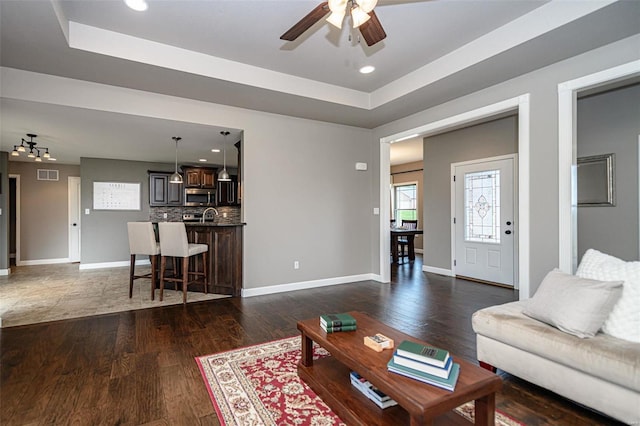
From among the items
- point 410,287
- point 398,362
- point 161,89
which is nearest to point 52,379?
point 398,362

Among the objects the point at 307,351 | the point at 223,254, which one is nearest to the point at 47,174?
the point at 223,254

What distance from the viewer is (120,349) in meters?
2.68

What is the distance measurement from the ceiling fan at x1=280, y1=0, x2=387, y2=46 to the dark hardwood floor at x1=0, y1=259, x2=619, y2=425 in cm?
249

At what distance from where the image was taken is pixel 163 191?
777 cm

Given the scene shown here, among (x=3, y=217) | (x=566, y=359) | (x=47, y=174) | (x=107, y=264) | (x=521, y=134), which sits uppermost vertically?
(x=47, y=174)

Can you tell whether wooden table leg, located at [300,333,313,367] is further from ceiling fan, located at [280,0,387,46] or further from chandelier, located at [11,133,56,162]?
chandelier, located at [11,133,56,162]

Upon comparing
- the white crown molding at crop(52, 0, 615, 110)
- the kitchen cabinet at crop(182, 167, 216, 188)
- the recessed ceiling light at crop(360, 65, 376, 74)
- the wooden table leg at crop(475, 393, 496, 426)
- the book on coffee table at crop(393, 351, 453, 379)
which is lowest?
the wooden table leg at crop(475, 393, 496, 426)

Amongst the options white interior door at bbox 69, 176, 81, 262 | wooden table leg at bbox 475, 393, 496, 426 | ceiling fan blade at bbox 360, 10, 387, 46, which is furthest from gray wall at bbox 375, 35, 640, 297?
white interior door at bbox 69, 176, 81, 262

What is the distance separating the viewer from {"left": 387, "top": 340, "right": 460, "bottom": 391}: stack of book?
4.54 feet

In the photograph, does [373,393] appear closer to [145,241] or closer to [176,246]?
[176,246]

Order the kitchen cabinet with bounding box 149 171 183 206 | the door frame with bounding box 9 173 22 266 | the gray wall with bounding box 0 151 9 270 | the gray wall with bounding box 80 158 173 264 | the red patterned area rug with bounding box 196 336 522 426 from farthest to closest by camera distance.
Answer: the kitchen cabinet with bounding box 149 171 183 206, the door frame with bounding box 9 173 22 266, the gray wall with bounding box 80 158 173 264, the gray wall with bounding box 0 151 9 270, the red patterned area rug with bounding box 196 336 522 426

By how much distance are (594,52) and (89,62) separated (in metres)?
4.72

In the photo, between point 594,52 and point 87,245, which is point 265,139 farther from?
point 87,245

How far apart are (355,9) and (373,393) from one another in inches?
88.1
